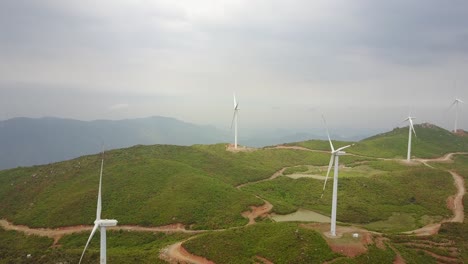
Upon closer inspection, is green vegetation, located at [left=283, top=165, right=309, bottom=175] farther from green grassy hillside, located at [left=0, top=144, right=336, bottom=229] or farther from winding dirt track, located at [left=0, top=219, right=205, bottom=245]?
winding dirt track, located at [left=0, top=219, right=205, bottom=245]

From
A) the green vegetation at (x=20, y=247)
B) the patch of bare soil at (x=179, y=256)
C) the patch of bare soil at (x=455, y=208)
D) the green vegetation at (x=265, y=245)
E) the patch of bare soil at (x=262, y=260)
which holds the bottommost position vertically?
the green vegetation at (x=20, y=247)

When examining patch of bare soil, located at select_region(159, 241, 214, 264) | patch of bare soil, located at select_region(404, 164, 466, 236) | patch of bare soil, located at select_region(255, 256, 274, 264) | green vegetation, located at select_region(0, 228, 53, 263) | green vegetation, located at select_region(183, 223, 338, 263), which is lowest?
green vegetation, located at select_region(0, 228, 53, 263)

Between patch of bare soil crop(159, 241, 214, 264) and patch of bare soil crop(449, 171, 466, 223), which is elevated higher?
patch of bare soil crop(159, 241, 214, 264)

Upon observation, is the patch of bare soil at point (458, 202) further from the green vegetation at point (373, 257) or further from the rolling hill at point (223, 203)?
the green vegetation at point (373, 257)

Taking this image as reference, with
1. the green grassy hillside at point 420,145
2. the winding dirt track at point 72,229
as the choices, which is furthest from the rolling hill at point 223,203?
the green grassy hillside at point 420,145

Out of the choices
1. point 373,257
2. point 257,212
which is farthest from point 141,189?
point 373,257

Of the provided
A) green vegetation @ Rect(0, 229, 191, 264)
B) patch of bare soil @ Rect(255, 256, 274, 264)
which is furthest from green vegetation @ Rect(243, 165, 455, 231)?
green vegetation @ Rect(0, 229, 191, 264)

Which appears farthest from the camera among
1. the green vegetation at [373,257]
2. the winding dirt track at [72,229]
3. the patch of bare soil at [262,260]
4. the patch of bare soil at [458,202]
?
the patch of bare soil at [458,202]

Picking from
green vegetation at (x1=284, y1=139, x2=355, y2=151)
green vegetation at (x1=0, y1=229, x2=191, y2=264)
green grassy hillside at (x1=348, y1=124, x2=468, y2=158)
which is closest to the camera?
green vegetation at (x1=0, y1=229, x2=191, y2=264)
